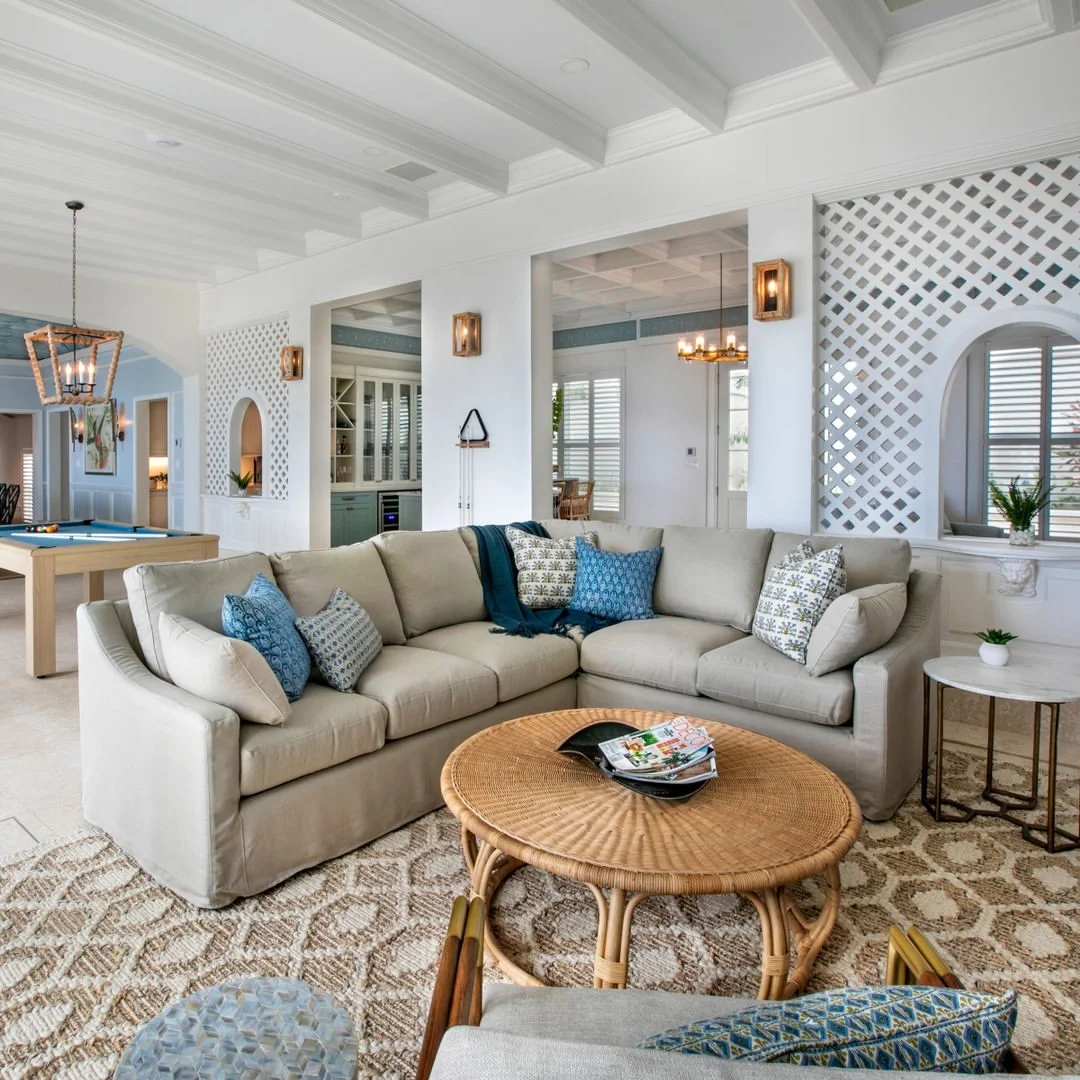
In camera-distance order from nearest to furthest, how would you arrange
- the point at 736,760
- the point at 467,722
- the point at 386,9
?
the point at 736,760 → the point at 467,722 → the point at 386,9

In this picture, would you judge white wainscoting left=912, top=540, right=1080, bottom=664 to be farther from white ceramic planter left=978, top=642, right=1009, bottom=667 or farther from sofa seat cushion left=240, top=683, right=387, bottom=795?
sofa seat cushion left=240, top=683, right=387, bottom=795

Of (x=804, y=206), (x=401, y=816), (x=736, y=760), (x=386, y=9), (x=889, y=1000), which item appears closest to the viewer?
(x=889, y=1000)

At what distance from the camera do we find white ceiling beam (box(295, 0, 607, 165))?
329cm

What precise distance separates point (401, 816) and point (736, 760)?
3.73 feet

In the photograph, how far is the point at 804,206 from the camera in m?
4.29

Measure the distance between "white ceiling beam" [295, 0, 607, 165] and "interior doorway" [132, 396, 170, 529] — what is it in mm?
7417

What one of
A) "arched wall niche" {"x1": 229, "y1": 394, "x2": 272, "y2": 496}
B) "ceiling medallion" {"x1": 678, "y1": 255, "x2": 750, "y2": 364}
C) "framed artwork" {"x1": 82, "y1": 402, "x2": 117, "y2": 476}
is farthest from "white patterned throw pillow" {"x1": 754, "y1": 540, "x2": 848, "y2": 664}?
"framed artwork" {"x1": 82, "y1": 402, "x2": 117, "y2": 476}

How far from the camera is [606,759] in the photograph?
2.12 metres

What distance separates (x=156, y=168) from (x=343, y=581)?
350cm

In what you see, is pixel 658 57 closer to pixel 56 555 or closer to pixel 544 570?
pixel 544 570

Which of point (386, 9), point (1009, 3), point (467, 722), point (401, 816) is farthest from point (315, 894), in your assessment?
point (1009, 3)

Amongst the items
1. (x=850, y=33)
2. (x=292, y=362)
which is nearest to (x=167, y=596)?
(x=850, y=33)

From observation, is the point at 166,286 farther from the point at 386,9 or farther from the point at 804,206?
the point at 804,206

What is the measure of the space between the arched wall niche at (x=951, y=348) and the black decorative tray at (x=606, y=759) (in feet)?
8.35
